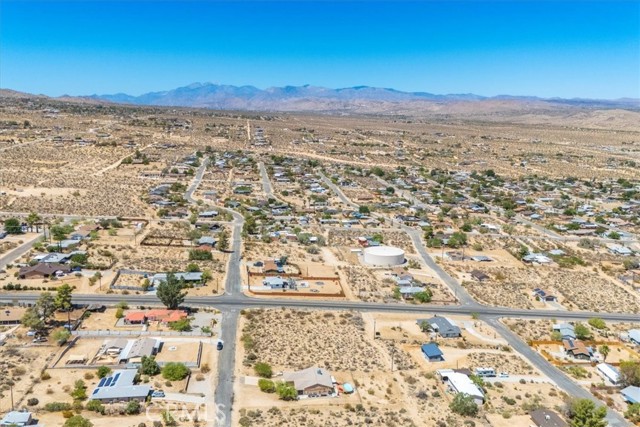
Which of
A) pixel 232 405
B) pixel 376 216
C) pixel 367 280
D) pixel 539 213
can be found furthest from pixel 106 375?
pixel 539 213

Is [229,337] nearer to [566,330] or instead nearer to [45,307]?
[45,307]

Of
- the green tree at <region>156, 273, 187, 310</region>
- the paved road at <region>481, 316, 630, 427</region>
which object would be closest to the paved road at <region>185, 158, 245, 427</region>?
the green tree at <region>156, 273, 187, 310</region>

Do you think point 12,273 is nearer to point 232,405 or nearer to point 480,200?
point 232,405

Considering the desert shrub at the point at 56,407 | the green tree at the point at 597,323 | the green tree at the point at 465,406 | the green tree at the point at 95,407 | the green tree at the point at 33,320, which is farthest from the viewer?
the green tree at the point at 597,323

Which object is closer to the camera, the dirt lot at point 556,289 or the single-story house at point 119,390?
the single-story house at point 119,390

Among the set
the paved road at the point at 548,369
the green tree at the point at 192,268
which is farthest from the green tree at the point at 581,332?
the green tree at the point at 192,268

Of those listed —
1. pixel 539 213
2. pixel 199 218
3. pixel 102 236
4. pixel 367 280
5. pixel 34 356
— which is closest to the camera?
pixel 34 356

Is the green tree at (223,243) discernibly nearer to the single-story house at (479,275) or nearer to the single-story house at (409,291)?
the single-story house at (409,291)
